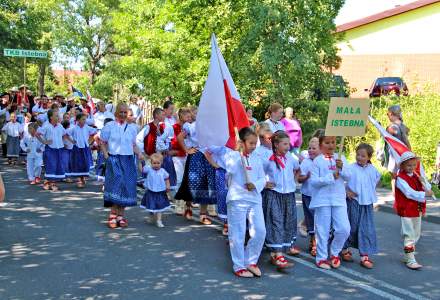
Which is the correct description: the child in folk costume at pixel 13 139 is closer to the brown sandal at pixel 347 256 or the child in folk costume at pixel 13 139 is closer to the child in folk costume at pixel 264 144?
the child in folk costume at pixel 264 144

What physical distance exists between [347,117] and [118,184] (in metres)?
3.66

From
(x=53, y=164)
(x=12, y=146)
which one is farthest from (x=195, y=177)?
(x=12, y=146)

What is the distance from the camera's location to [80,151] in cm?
1334

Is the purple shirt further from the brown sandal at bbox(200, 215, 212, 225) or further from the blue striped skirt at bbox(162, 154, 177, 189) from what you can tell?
the brown sandal at bbox(200, 215, 212, 225)

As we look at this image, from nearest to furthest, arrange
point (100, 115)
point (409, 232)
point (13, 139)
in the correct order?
point (409, 232) < point (100, 115) < point (13, 139)

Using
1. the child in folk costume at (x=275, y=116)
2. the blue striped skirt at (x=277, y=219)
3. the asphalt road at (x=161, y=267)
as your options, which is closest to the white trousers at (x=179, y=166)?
the asphalt road at (x=161, y=267)

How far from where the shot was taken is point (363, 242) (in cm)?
711

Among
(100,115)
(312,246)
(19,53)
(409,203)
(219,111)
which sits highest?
(19,53)

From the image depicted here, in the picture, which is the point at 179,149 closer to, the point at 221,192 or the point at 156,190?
the point at 156,190

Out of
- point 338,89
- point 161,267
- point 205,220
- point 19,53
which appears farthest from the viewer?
point 338,89

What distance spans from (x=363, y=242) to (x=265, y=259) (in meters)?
1.18

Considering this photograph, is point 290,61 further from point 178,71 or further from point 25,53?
point 25,53

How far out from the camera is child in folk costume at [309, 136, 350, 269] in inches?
271

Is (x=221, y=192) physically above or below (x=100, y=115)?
below
